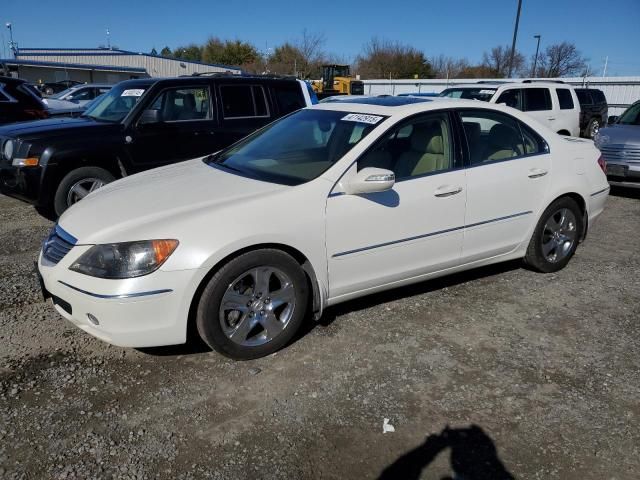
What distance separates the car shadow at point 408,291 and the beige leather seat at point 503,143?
114cm

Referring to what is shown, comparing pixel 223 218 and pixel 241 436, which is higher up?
pixel 223 218

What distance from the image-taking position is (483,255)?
424cm

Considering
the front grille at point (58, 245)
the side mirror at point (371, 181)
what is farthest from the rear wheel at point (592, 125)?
the front grille at point (58, 245)

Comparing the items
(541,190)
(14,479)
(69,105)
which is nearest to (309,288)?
(14,479)

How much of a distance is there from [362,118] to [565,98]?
384 inches

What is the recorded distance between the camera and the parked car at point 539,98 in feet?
36.0

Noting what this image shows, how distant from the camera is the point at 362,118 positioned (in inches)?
153

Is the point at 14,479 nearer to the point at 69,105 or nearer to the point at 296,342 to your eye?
the point at 296,342

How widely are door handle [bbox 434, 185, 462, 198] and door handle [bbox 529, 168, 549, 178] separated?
853mm

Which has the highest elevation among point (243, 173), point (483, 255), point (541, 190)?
point (243, 173)

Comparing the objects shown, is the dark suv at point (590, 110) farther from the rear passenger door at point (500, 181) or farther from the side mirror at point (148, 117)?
the side mirror at point (148, 117)

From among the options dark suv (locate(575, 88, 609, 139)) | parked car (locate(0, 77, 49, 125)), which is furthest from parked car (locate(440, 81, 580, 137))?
parked car (locate(0, 77, 49, 125))

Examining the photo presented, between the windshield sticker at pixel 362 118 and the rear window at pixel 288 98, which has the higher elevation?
the windshield sticker at pixel 362 118

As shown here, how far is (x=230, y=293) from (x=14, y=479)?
4.51 ft
